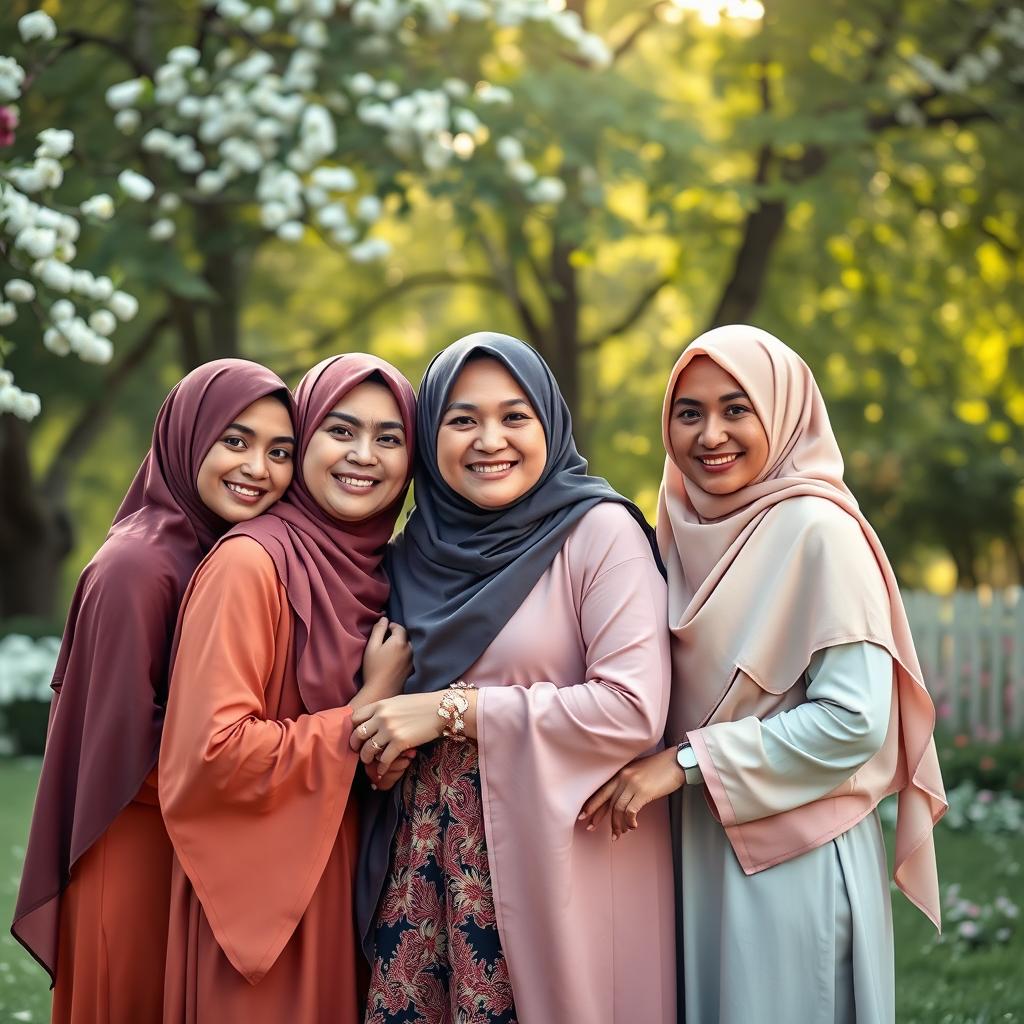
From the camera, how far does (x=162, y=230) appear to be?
7.45m

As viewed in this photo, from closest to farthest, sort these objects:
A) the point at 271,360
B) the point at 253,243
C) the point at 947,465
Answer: the point at 253,243 < the point at 271,360 < the point at 947,465

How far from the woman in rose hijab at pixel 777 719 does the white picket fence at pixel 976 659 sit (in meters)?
6.84

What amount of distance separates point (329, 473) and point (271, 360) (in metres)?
7.89

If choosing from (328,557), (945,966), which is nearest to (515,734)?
(328,557)

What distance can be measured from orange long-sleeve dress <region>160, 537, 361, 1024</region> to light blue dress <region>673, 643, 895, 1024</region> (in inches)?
37.5

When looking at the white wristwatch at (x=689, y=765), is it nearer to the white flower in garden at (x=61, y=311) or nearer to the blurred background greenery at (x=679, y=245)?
the white flower in garden at (x=61, y=311)

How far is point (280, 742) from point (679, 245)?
904cm

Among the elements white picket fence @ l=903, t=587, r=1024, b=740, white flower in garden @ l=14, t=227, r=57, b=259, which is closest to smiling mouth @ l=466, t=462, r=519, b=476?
white flower in garden @ l=14, t=227, r=57, b=259

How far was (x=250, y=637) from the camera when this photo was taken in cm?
291

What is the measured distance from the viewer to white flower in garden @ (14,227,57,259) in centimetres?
426

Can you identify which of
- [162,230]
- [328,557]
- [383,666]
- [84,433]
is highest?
[162,230]

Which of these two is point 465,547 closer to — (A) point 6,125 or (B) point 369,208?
(A) point 6,125

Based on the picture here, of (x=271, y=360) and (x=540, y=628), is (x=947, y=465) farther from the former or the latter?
(x=540, y=628)

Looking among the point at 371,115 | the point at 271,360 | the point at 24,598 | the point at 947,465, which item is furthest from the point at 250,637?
the point at 947,465
